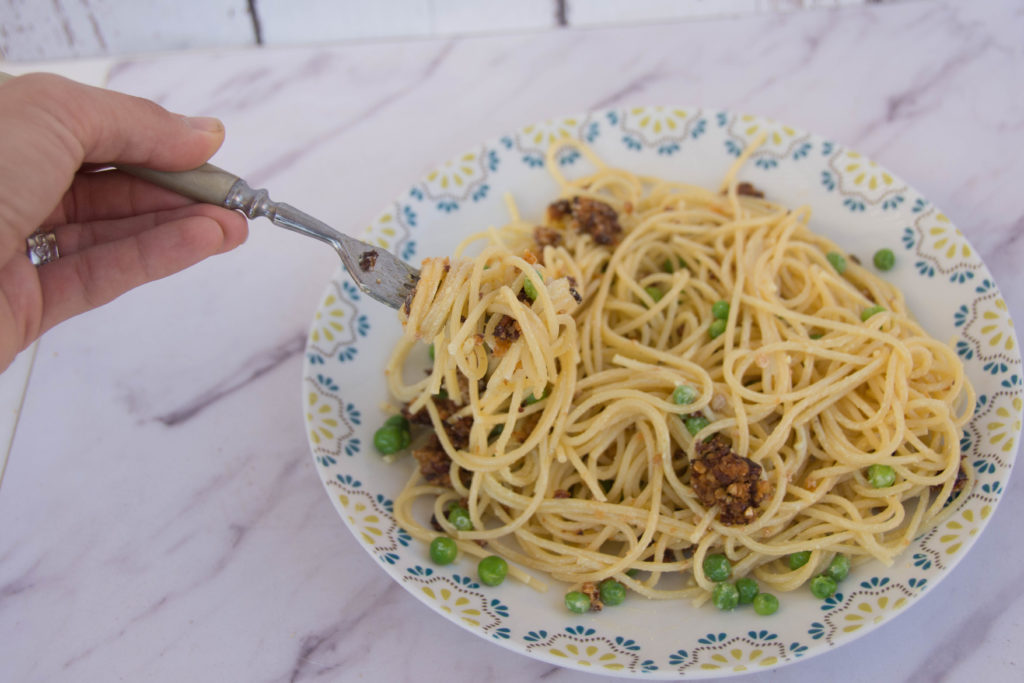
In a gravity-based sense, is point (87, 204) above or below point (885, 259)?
above

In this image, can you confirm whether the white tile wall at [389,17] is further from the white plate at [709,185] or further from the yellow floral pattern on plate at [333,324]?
the yellow floral pattern on plate at [333,324]

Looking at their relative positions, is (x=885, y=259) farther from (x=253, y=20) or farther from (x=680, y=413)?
(x=253, y=20)

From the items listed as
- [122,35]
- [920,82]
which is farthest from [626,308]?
[122,35]

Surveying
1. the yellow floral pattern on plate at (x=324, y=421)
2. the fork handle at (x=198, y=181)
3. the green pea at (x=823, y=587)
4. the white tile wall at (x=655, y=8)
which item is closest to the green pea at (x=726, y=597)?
the green pea at (x=823, y=587)

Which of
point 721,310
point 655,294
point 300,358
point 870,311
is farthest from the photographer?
point 300,358

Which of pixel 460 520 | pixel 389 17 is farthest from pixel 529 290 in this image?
pixel 389 17

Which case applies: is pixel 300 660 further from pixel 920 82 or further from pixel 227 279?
pixel 920 82
